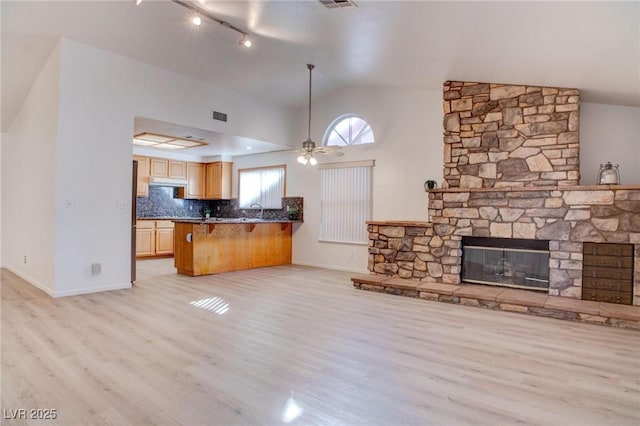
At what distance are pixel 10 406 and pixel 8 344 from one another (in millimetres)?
1241

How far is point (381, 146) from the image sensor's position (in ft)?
21.2

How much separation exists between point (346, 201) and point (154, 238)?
15.1 feet

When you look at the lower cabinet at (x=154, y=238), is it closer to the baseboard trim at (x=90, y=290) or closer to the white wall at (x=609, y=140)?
the baseboard trim at (x=90, y=290)

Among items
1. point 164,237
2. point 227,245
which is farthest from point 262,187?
point 164,237

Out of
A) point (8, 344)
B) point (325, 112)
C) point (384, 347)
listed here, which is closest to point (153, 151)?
point (325, 112)

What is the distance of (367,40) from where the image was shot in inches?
165

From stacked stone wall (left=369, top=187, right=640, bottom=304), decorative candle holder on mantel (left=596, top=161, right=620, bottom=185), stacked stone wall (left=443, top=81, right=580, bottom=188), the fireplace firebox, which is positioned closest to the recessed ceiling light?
stacked stone wall (left=369, top=187, right=640, bottom=304)

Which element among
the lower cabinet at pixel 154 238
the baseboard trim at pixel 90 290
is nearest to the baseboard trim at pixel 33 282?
the baseboard trim at pixel 90 290

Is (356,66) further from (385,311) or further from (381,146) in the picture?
(385,311)

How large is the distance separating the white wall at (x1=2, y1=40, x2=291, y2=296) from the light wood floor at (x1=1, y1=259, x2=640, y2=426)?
1.80 feet

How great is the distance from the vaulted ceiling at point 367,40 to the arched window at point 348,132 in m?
1.09

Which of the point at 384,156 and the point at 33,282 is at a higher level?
the point at 384,156

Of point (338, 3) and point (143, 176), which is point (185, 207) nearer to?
point (143, 176)

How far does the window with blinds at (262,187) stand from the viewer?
8.02 metres
